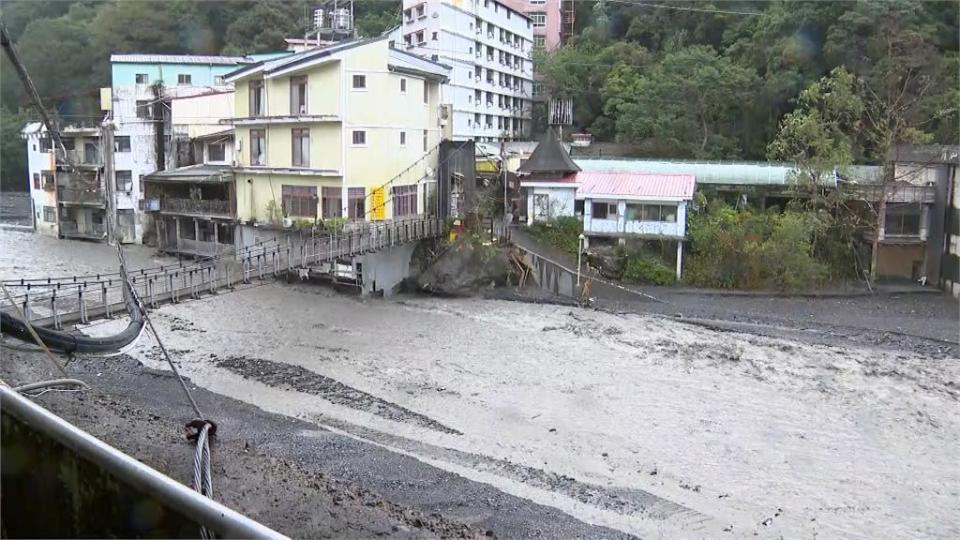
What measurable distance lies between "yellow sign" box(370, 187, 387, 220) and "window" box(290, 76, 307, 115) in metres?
3.05

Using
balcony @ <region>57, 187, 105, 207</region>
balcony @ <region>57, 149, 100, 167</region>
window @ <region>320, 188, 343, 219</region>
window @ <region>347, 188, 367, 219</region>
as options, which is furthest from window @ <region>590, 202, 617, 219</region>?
balcony @ <region>57, 149, 100, 167</region>

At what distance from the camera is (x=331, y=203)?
21.9 metres

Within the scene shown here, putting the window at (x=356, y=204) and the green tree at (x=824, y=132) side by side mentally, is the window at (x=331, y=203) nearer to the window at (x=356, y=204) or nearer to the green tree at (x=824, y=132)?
the window at (x=356, y=204)

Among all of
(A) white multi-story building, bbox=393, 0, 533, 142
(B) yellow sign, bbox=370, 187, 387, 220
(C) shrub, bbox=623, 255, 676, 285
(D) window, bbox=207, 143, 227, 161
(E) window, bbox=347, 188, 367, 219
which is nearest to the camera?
(C) shrub, bbox=623, 255, 676, 285

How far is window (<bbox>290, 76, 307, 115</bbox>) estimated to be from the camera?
22141 millimetres

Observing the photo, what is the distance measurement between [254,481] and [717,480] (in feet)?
18.9

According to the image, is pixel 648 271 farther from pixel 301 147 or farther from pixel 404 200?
pixel 301 147

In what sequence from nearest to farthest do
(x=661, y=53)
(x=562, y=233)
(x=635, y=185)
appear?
(x=635, y=185), (x=562, y=233), (x=661, y=53)

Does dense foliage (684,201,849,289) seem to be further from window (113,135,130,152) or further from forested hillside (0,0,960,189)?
window (113,135,130,152)

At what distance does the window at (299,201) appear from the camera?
73.1 ft

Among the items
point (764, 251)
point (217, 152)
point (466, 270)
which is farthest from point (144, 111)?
point (764, 251)

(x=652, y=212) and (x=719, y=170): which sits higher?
(x=719, y=170)

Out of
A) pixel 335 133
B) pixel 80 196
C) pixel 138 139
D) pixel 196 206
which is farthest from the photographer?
pixel 80 196

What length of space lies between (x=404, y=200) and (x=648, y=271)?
7.50 m
